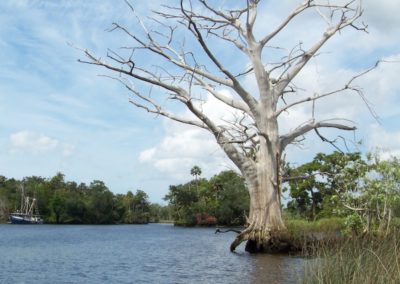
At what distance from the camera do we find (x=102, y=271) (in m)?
19.3

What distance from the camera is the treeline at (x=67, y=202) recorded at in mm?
123925

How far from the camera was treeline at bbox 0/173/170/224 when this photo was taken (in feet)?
407

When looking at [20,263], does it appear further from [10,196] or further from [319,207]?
[10,196]

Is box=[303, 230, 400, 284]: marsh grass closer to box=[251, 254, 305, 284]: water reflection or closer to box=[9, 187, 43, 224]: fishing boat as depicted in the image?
box=[251, 254, 305, 284]: water reflection

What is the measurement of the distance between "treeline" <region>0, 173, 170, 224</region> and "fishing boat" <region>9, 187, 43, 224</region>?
1.63m

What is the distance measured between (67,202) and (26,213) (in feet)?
29.1

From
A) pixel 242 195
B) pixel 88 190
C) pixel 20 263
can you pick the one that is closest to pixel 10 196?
pixel 88 190

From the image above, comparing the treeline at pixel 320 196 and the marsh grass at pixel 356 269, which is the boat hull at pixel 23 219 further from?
the marsh grass at pixel 356 269

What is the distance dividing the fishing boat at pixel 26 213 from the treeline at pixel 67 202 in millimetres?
1627

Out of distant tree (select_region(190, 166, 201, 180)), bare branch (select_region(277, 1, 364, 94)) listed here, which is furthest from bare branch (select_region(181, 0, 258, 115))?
distant tree (select_region(190, 166, 201, 180))

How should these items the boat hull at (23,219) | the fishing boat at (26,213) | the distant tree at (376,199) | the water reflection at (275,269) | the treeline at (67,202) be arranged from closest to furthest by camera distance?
1. the water reflection at (275,269)
2. the distant tree at (376,199)
3. the boat hull at (23,219)
4. the fishing boat at (26,213)
5. the treeline at (67,202)

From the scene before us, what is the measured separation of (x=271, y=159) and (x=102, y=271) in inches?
286

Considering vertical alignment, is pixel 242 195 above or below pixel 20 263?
above

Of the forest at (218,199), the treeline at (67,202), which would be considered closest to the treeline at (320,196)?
the forest at (218,199)
